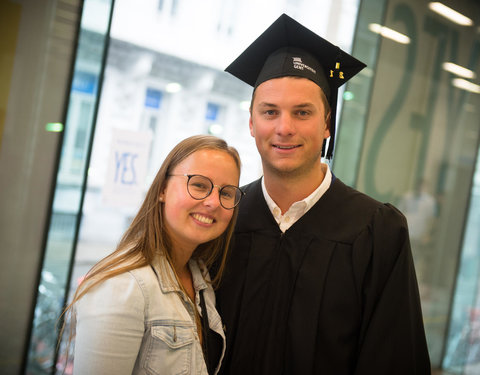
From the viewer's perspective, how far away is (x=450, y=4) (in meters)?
4.71

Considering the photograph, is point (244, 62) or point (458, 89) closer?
point (244, 62)

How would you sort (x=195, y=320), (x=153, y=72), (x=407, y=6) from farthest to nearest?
1. (x=153, y=72)
2. (x=407, y=6)
3. (x=195, y=320)

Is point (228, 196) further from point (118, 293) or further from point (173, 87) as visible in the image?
point (173, 87)

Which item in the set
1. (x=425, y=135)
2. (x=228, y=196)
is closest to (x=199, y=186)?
(x=228, y=196)

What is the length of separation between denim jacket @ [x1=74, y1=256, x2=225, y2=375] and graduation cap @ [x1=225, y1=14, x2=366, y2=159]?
3.46ft

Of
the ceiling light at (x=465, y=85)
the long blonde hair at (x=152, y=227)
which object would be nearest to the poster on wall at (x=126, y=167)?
the long blonde hair at (x=152, y=227)

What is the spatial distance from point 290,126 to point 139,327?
103 cm

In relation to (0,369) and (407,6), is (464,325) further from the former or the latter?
(0,369)

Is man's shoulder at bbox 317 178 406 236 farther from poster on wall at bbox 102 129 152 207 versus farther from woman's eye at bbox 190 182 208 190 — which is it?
poster on wall at bbox 102 129 152 207

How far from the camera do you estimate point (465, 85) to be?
5004mm

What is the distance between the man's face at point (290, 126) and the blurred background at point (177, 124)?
1.40 m

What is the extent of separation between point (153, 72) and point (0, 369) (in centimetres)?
358

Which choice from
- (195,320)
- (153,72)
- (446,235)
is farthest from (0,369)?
(446,235)

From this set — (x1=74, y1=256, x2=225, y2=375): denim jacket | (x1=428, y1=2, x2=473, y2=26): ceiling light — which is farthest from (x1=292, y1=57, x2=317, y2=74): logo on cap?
(x1=428, y1=2, x2=473, y2=26): ceiling light
